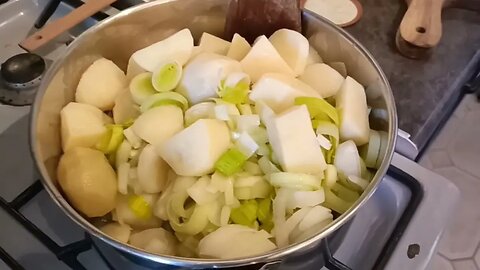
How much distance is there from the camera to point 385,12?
1.01 metres

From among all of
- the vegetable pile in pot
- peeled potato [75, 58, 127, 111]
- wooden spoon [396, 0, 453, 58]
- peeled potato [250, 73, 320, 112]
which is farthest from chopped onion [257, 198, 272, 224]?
wooden spoon [396, 0, 453, 58]

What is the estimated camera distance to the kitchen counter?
864 millimetres

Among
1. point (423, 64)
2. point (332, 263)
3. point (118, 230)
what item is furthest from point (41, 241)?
point (423, 64)

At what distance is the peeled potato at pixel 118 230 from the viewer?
1.93 feet

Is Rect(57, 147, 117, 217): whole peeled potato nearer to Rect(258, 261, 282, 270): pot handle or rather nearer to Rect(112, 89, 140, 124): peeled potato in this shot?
Rect(112, 89, 140, 124): peeled potato

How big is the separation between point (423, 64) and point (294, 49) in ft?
1.08

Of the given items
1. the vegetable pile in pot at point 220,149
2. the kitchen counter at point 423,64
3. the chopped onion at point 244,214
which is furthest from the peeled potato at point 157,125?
the kitchen counter at point 423,64

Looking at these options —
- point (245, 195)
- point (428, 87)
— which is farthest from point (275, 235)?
point (428, 87)

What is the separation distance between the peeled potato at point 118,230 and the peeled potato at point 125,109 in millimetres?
127

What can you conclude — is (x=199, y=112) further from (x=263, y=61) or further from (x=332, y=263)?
(x=332, y=263)

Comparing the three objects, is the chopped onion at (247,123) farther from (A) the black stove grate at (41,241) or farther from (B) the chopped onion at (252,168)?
(A) the black stove grate at (41,241)

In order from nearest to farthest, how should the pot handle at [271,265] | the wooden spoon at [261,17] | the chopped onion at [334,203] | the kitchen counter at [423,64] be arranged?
the pot handle at [271,265]
the chopped onion at [334,203]
the wooden spoon at [261,17]
the kitchen counter at [423,64]

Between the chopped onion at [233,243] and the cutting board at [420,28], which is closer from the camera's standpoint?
the chopped onion at [233,243]

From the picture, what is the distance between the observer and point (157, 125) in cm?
62
